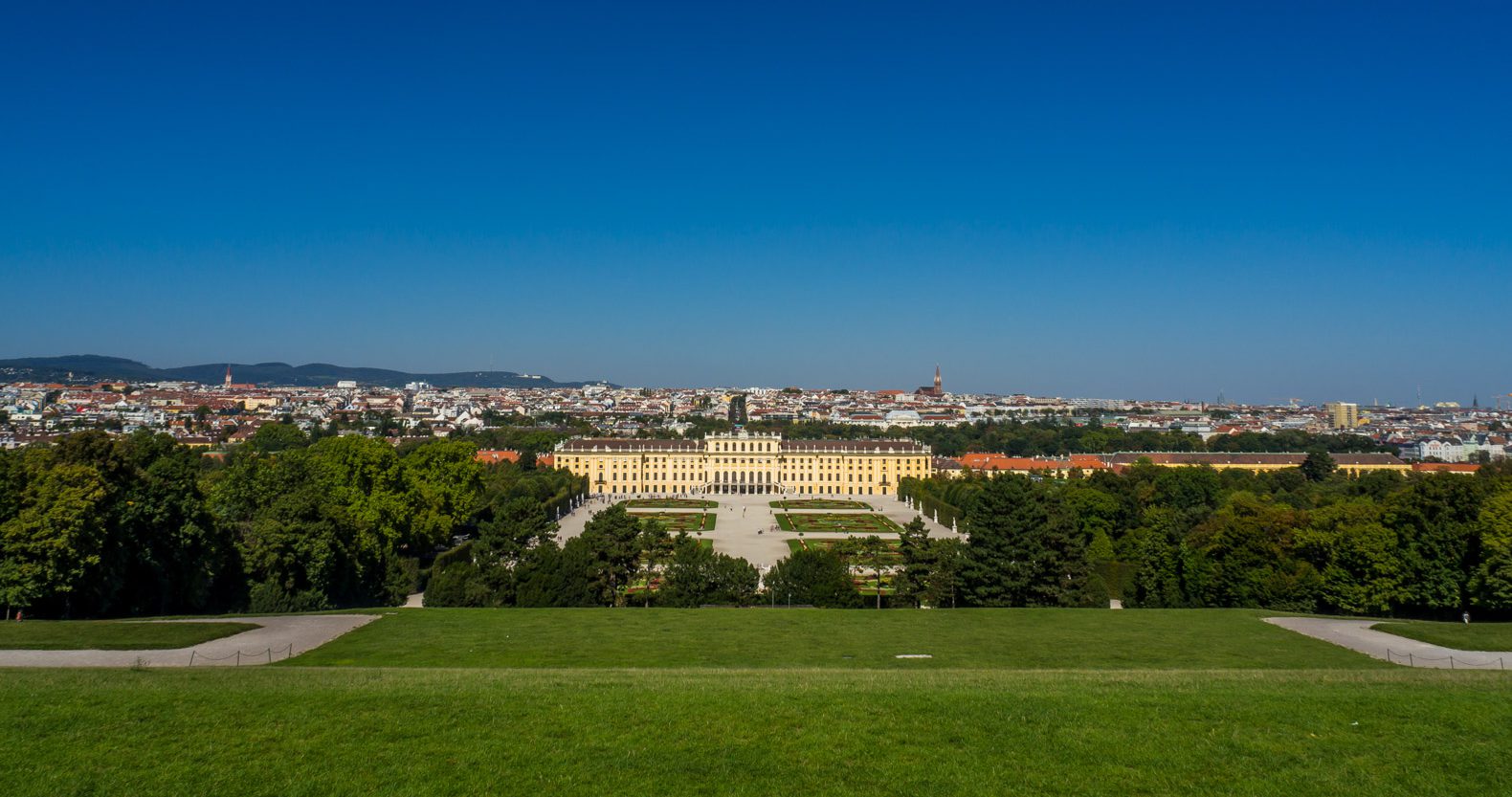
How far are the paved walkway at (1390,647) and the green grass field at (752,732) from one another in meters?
3.37

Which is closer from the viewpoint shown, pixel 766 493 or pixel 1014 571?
pixel 1014 571

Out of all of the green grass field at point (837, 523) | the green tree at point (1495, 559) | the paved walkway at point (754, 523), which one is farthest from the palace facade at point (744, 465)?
the green tree at point (1495, 559)

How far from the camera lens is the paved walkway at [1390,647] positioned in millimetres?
15445

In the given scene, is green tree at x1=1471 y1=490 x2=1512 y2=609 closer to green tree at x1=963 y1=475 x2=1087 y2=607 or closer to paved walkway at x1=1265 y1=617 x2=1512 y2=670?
paved walkway at x1=1265 y1=617 x2=1512 y2=670

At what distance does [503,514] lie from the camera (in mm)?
26422

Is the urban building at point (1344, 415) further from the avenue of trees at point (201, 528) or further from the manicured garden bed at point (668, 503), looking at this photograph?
the avenue of trees at point (201, 528)

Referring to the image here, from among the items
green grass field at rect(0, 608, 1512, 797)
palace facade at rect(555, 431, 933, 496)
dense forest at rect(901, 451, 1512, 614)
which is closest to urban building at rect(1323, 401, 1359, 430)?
palace facade at rect(555, 431, 933, 496)

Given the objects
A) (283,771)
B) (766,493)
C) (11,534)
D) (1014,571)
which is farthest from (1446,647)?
(766,493)

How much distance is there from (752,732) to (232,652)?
1007 centimetres

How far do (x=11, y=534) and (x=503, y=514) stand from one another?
424 inches

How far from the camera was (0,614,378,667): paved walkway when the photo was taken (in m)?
13.6

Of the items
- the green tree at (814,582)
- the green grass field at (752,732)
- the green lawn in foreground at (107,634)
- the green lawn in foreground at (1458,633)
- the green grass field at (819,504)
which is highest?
the green grass field at (752,732)

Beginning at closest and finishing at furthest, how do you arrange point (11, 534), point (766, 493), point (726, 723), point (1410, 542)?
point (726, 723)
point (11, 534)
point (1410, 542)
point (766, 493)

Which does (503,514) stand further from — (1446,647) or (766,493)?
(766,493)
